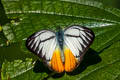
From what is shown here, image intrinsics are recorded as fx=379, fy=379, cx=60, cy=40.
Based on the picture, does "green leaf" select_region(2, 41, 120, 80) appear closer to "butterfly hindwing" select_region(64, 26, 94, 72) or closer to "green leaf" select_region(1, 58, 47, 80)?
"green leaf" select_region(1, 58, 47, 80)

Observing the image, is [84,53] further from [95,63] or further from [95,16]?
[95,16]

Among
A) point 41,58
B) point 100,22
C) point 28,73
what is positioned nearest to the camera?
point 41,58

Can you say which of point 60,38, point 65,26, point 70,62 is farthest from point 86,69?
point 65,26

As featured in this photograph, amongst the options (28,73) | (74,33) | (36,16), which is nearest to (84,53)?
(74,33)

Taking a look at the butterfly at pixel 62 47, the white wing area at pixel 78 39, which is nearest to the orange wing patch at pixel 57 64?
the butterfly at pixel 62 47

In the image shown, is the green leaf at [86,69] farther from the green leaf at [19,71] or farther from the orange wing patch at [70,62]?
the orange wing patch at [70,62]

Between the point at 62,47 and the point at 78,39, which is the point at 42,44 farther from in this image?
the point at 78,39
